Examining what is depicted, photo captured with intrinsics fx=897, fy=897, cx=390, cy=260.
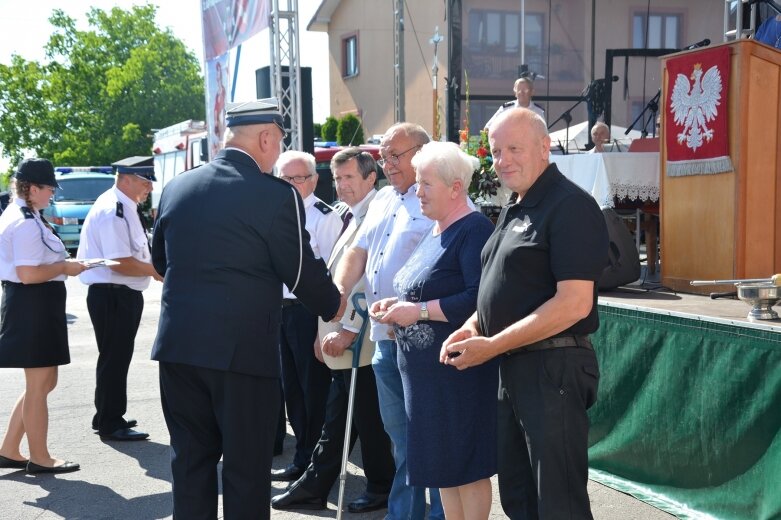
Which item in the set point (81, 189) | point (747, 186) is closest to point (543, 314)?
point (747, 186)

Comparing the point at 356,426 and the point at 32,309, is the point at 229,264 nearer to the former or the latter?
the point at 356,426

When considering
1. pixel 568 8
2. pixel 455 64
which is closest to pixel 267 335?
pixel 455 64

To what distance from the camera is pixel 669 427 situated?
4.70 m

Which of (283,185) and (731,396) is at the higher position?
(283,185)

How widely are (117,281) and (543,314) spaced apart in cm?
410

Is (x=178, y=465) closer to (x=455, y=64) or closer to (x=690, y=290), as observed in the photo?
(x=690, y=290)

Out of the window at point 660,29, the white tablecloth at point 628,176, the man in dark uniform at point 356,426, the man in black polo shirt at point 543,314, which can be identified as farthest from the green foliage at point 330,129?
the man in black polo shirt at point 543,314

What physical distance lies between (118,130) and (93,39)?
25.7 ft

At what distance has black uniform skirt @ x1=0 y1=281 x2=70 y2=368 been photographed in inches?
219

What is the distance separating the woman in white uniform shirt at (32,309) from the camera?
5559 millimetres

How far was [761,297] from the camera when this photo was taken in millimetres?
4363

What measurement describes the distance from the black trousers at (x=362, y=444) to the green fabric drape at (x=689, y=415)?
1.33 metres

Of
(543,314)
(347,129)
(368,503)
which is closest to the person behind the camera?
(543,314)

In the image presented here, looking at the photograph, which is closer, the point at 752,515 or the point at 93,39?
the point at 752,515
